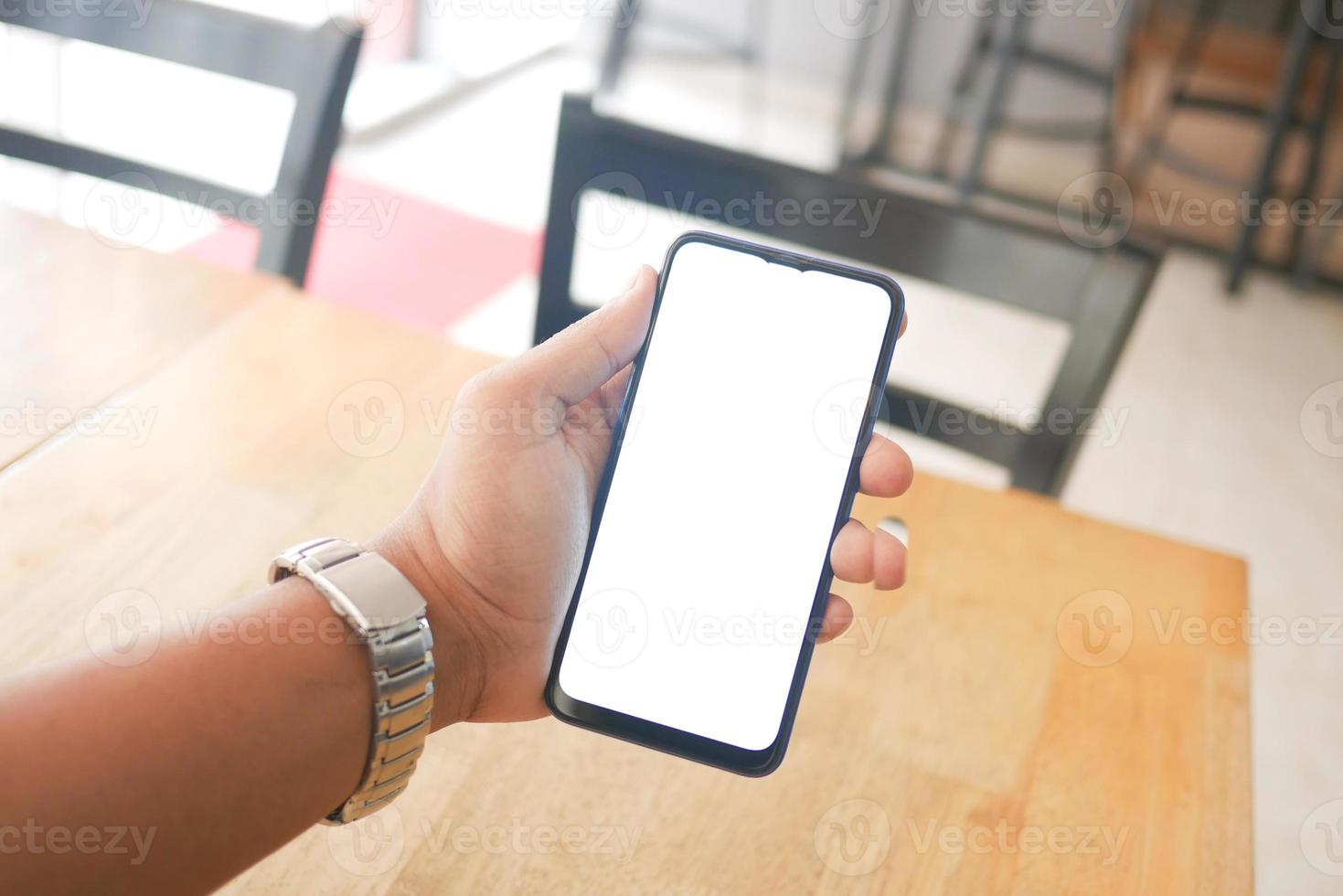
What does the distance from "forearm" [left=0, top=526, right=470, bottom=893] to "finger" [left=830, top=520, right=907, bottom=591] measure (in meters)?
0.24

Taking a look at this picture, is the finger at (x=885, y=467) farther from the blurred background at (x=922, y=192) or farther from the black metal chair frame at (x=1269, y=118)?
the black metal chair frame at (x=1269, y=118)

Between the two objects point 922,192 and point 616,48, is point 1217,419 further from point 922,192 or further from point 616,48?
point 616,48

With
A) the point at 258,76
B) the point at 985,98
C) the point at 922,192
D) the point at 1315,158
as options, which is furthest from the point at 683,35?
the point at 258,76

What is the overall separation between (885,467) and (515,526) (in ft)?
0.67

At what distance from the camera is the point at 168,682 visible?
42 centimetres

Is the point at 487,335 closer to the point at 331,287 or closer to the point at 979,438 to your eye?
the point at 331,287

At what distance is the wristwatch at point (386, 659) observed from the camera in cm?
45

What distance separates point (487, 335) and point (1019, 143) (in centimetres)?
191

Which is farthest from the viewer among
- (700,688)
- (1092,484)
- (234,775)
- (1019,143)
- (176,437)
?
(1019,143)

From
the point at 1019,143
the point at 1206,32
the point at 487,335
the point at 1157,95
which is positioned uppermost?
the point at 1206,32

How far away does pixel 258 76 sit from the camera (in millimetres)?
847

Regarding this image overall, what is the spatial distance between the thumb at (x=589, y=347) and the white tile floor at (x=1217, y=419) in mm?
1203

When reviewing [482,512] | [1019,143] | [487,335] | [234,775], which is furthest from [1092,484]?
[234,775]

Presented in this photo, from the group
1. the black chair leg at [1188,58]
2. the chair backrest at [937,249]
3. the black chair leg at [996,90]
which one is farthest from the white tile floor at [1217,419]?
the chair backrest at [937,249]
